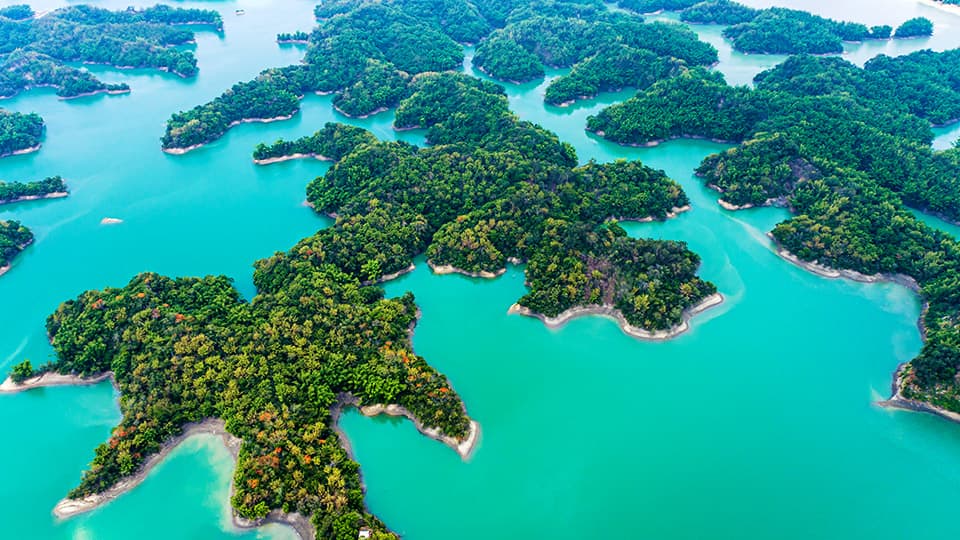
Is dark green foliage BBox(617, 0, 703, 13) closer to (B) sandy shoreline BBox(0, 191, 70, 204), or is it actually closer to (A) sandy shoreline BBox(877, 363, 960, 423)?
(A) sandy shoreline BBox(877, 363, 960, 423)

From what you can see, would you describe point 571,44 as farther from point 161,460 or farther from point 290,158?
point 161,460

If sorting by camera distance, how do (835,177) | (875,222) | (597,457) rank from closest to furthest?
(597,457), (875,222), (835,177)

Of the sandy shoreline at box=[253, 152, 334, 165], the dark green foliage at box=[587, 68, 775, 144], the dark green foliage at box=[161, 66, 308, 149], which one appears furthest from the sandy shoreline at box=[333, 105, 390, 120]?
the dark green foliage at box=[587, 68, 775, 144]

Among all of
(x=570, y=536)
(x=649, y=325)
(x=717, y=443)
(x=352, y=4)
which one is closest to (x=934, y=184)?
(x=649, y=325)

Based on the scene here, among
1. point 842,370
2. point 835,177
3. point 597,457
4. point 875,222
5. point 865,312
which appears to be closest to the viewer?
point 597,457

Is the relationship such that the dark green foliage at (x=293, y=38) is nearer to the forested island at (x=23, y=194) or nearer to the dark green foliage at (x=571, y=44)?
the dark green foliage at (x=571, y=44)

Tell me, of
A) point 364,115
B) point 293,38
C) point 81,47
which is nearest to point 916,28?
point 364,115

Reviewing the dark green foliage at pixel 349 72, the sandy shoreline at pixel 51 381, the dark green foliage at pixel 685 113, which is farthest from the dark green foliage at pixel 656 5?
the sandy shoreline at pixel 51 381

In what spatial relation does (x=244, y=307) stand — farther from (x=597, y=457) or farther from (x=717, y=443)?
(x=717, y=443)
